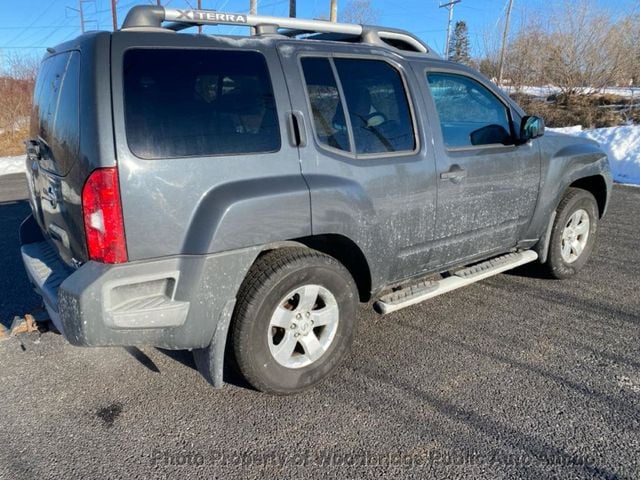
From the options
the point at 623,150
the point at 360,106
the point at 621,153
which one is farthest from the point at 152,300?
the point at 623,150

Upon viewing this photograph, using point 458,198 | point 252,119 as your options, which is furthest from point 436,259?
point 252,119

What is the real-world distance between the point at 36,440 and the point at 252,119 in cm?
198

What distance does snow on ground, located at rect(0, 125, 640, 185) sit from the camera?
10.4 m

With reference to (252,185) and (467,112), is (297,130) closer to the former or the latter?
(252,185)

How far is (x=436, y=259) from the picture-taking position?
3.51m

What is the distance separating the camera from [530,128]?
3.73 meters

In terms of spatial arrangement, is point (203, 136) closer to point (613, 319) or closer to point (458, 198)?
point (458, 198)

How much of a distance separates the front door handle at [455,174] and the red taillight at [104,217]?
2.05 meters

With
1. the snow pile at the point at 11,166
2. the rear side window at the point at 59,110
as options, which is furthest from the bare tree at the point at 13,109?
the rear side window at the point at 59,110

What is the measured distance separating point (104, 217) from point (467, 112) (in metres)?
2.73

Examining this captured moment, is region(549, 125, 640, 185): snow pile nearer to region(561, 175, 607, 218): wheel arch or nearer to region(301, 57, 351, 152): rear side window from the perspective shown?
region(561, 175, 607, 218): wheel arch

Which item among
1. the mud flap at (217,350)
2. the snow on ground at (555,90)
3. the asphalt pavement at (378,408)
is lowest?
the asphalt pavement at (378,408)

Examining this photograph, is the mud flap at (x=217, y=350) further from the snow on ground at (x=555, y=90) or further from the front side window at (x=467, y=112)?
the snow on ground at (x=555, y=90)

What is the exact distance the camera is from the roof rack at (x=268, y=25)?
2.56m
